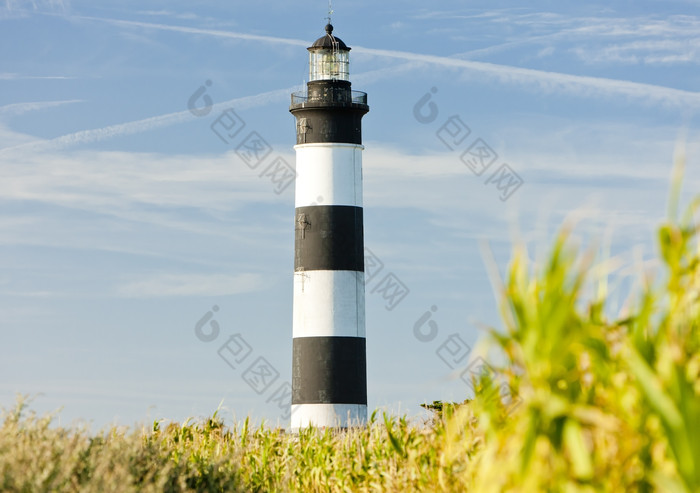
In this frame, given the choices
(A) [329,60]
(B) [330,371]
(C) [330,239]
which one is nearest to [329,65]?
(A) [329,60]

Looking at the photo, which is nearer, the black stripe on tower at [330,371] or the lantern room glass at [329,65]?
the black stripe on tower at [330,371]

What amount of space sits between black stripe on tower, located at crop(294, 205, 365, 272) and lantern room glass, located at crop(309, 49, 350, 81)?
3986 millimetres

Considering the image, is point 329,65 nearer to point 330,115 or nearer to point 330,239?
point 330,115

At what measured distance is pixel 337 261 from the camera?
24594 millimetres

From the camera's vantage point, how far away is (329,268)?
2461 centimetres

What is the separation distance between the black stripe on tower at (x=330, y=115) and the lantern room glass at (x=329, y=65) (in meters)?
0.50

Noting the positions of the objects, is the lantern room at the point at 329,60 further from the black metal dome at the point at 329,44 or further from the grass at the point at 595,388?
the grass at the point at 595,388

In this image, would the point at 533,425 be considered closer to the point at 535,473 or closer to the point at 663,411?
the point at 535,473

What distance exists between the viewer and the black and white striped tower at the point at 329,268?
79.7 feet

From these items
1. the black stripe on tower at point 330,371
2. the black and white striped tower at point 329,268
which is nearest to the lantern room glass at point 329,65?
the black and white striped tower at point 329,268

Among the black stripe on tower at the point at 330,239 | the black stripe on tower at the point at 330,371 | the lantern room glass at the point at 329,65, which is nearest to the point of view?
the black stripe on tower at the point at 330,371

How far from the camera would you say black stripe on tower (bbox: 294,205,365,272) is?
24578 millimetres

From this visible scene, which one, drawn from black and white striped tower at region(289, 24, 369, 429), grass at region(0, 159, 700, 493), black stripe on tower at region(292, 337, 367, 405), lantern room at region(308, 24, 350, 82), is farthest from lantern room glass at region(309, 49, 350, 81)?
grass at region(0, 159, 700, 493)

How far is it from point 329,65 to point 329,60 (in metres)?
0.18
